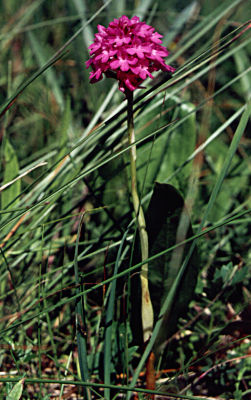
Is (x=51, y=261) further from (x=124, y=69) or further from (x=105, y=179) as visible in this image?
(x=124, y=69)

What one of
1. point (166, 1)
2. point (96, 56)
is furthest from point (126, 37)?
point (166, 1)

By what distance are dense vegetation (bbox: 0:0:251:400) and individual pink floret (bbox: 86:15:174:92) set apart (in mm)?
64

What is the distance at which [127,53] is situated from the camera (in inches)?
25.1

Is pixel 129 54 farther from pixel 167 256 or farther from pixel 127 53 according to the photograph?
pixel 167 256

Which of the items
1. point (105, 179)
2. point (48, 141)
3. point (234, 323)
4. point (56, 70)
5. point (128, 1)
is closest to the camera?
point (234, 323)

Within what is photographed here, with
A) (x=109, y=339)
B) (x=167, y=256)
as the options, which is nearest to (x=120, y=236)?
(x=167, y=256)

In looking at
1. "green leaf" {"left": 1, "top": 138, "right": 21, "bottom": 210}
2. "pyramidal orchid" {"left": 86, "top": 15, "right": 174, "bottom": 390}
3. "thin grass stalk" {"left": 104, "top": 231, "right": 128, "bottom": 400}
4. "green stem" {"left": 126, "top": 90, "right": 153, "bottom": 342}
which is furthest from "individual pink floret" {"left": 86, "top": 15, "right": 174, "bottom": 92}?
"green leaf" {"left": 1, "top": 138, "right": 21, "bottom": 210}

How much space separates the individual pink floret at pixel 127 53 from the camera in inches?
24.9

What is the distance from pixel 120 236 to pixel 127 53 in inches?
16.2

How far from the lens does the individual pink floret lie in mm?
632

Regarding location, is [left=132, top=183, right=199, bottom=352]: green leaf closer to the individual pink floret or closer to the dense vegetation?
the dense vegetation

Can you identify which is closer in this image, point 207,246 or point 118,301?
point 118,301

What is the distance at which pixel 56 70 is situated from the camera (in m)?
1.78

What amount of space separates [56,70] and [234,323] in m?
1.39
